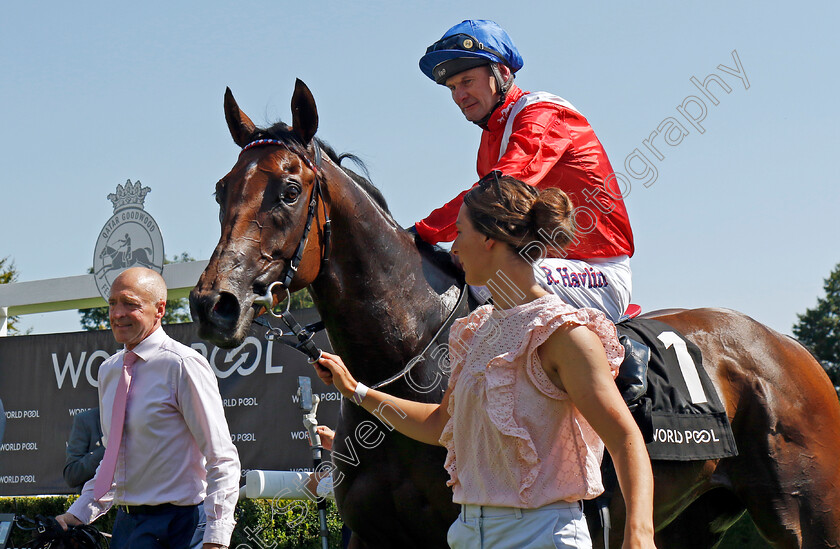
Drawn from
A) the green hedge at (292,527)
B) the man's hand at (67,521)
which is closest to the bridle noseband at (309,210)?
the man's hand at (67,521)

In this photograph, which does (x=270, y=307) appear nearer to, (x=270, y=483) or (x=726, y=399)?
(x=726, y=399)

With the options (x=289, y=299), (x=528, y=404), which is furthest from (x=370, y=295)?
(x=528, y=404)

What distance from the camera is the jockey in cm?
322

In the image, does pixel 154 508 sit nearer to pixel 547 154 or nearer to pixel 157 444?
pixel 157 444

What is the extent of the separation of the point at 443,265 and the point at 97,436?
12.0ft

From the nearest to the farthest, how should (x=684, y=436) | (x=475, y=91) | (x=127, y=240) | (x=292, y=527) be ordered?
(x=684, y=436) < (x=475, y=91) < (x=292, y=527) < (x=127, y=240)

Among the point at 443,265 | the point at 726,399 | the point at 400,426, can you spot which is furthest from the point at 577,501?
the point at 726,399

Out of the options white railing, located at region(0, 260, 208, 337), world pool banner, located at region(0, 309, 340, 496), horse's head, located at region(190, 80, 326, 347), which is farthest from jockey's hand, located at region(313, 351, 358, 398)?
white railing, located at region(0, 260, 208, 337)

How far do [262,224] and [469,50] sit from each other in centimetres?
119

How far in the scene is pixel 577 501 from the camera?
6.48ft

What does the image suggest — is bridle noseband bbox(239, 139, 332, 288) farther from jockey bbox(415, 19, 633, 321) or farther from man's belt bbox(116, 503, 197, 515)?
man's belt bbox(116, 503, 197, 515)

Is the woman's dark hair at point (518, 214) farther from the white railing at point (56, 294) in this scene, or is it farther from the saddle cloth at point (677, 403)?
the white railing at point (56, 294)

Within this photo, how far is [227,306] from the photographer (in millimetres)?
2768

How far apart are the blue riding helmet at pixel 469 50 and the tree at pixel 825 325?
2957cm
